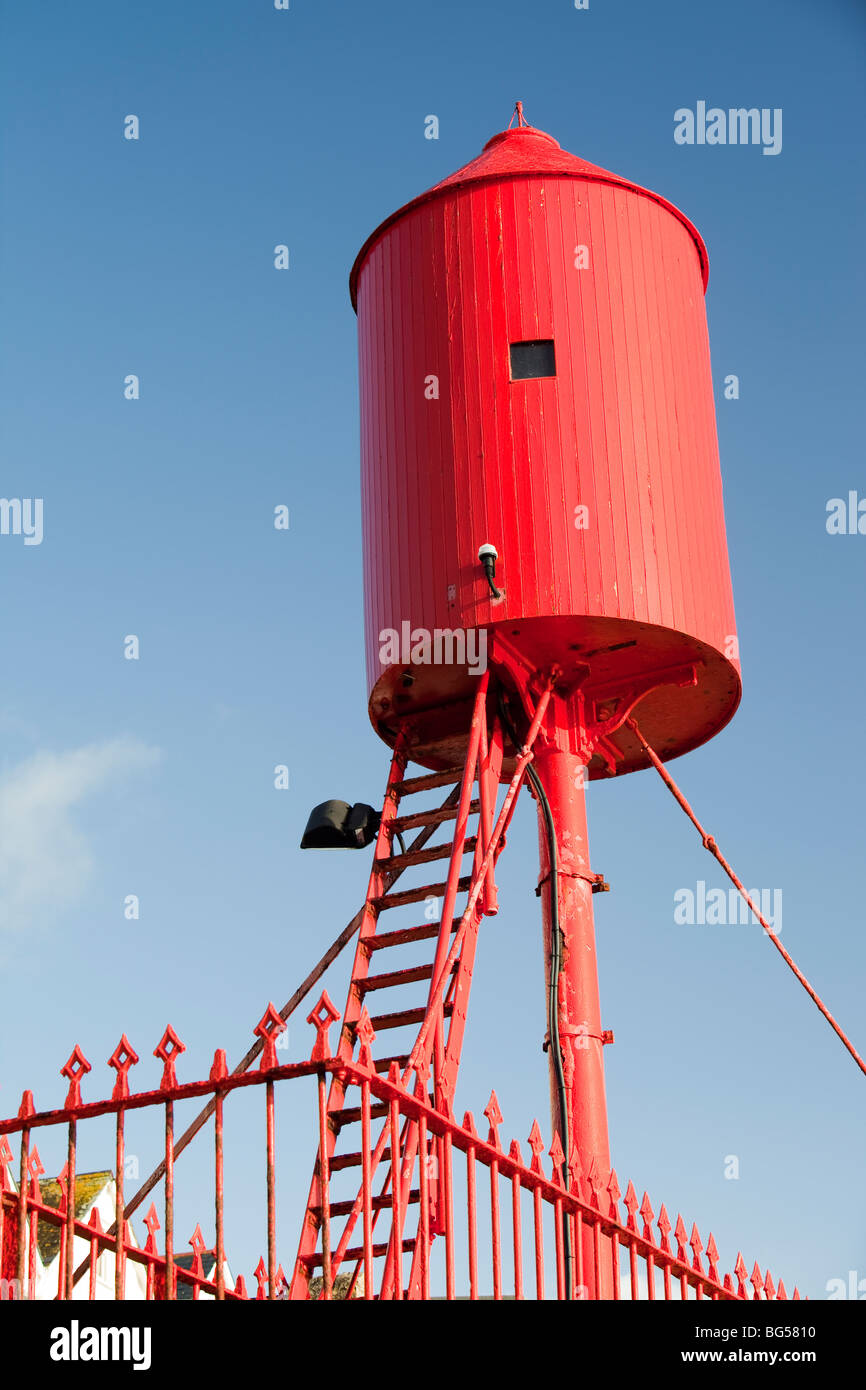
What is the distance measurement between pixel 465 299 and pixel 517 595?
2543mm

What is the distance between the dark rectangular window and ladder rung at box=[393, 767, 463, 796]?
2.98 meters

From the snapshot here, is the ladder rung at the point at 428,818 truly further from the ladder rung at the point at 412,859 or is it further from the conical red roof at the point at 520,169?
the conical red roof at the point at 520,169

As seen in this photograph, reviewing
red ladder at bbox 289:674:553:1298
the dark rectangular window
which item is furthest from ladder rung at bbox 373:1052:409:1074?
the dark rectangular window

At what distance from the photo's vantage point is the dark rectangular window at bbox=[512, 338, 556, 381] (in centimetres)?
1308

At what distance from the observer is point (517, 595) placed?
488 inches

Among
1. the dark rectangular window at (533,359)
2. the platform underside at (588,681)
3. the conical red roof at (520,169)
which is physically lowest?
the platform underside at (588,681)

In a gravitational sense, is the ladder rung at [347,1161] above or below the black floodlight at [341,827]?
below

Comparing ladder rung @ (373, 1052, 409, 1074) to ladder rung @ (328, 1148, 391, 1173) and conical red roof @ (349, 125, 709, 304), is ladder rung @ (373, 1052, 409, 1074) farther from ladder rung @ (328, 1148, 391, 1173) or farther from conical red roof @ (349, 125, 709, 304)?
conical red roof @ (349, 125, 709, 304)

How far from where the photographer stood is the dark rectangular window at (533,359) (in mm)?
13078

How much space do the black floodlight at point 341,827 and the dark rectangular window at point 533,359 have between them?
3460mm

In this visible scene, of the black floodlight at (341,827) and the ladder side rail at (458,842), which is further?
the black floodlight at (341,827)

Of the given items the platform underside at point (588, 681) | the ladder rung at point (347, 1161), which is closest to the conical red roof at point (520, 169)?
the platform underside at point (588, 681)

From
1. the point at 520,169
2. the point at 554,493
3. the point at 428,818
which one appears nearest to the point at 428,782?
the point at 428,818
